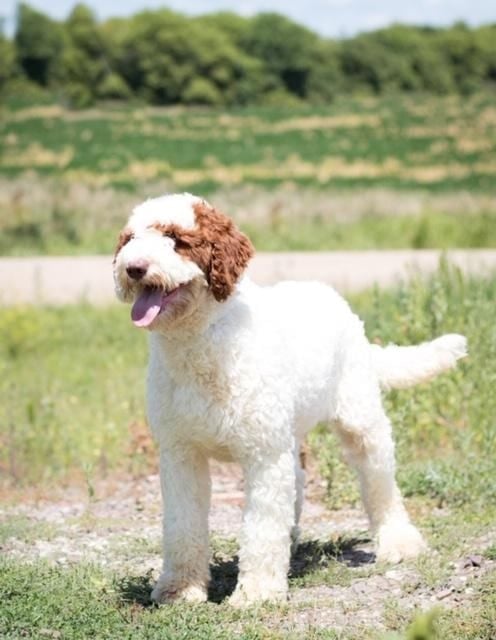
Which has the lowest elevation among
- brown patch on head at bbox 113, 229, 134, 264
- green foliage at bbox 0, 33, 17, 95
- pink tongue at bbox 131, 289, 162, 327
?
pink tongue at bbox 131, 289, 162, 327

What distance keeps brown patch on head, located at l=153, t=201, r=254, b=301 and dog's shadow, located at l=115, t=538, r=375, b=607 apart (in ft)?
4.92

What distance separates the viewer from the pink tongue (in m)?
5.23

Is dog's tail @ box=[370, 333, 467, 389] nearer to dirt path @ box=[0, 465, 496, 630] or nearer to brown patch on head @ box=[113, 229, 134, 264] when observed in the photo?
dirt path @ box=[0, 465, 496, 630]

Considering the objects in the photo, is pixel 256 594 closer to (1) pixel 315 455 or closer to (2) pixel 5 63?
(1) pixel 315 455

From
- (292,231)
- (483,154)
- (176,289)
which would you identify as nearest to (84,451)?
(176,289)

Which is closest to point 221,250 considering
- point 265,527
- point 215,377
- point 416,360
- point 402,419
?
point 215,377

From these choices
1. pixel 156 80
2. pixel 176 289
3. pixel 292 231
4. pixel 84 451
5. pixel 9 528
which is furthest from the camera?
pixel 156 80

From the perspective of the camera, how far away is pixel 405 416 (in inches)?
335

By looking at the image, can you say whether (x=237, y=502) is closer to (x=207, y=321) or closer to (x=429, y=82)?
(x=207, y=321)

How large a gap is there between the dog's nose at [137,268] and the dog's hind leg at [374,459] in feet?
5.69

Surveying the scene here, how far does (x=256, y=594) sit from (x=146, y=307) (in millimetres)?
1409

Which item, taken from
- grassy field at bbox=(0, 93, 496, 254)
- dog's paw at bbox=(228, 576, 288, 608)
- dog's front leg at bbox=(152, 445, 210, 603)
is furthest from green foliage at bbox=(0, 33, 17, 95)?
dog's paw at bbox=(228, 576, 288, 608)

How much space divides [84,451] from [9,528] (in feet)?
7.27

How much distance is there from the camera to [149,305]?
5.26m
